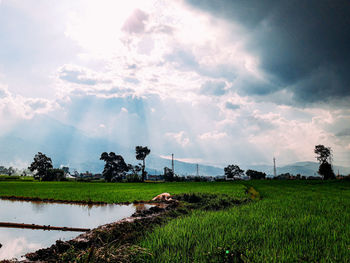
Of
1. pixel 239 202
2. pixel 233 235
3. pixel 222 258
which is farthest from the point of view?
pixel 239 202

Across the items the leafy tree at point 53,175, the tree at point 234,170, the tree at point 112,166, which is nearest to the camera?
the leafy tree at point 53,175

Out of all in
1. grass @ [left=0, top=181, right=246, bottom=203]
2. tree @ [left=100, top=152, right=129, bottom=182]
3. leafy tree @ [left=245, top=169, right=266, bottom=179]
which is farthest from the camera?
leafy tree @ [left=245, top=169, right=266, bottom=179]

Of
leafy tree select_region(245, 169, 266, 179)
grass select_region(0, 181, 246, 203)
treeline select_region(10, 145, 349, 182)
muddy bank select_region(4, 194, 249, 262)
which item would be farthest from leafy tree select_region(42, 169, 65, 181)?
leafy tree select_region(245, 169, 266, 179)

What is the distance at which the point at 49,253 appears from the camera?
12.3 ft

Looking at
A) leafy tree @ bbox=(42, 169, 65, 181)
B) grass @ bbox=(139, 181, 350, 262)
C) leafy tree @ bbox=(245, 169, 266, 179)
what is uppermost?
grass @ bbox=(139, 181, 350, 262)

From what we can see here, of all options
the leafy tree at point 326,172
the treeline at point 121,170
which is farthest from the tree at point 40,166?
the leafy tree at point 326,172

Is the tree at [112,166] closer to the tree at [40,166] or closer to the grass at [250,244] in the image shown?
the tree at [40,166]

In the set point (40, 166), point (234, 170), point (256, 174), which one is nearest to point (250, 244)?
point (40, 166)

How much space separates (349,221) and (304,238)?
10.5 feet

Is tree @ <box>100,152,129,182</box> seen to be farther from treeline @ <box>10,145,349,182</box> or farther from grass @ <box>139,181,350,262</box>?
grass @ <box>139,181,350,262</box>

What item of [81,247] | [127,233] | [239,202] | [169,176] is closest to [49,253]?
[81,247]

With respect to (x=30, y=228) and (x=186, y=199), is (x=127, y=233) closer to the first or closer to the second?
(x=30, y=228)

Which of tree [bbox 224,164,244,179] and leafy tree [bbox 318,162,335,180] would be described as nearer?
leafy tree [bbox 318,162,335,180]

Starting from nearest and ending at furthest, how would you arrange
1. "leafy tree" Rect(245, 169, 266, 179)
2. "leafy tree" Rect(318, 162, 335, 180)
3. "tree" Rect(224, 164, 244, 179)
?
"leafy tree" Rect(318, 162, 335, 180), "leafy tree" Rect(245, 169, 266, 179), "tree" Rect(224, 164, 244, 179)
